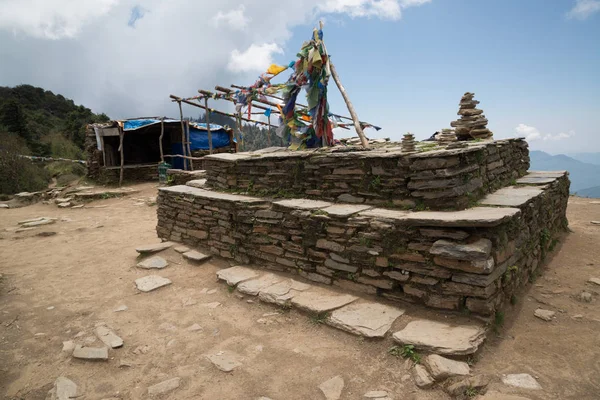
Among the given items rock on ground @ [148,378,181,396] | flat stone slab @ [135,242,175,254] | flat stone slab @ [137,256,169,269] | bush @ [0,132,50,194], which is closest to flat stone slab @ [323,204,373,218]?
rock on ground @ [148,378,181,396]

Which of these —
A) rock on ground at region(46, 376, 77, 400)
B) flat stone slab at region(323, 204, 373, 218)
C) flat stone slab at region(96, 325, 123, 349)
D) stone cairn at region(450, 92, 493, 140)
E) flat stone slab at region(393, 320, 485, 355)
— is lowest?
rock on ground at region(46, 376, 77, 400)

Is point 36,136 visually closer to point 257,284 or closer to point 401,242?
point 257,284

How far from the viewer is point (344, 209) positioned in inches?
180

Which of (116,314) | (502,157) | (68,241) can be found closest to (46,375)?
(116,314)

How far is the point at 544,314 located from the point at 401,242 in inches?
74.6

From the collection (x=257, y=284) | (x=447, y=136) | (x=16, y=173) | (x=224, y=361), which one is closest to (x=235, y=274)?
(x=257, y=284)

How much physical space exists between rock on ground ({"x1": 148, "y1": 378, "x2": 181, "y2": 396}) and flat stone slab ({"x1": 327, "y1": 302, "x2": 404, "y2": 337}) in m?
1.68

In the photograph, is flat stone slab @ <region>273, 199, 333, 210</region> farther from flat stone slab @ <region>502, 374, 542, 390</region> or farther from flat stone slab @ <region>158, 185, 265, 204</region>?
flat stone slab @ <region>502, 374, 542, 390</region>

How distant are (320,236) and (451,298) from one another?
69.6 inches

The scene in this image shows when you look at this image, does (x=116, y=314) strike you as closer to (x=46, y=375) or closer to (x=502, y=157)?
(x=46, y=375)

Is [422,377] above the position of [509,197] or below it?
below

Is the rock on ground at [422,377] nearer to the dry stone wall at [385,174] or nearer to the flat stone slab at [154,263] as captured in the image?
the dry stone wall at [385,174]

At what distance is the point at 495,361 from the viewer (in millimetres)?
3152

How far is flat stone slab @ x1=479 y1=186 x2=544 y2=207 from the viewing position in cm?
417
